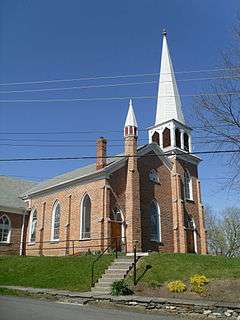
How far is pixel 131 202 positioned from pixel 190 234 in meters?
8.18

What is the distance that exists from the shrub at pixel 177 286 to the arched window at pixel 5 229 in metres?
23.2

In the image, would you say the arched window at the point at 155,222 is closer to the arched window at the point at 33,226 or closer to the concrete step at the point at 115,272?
the concrete step at the point at 115,272

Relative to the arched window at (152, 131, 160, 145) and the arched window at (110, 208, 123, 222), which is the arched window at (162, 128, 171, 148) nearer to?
the arched window at (152, 131, 160, 145)

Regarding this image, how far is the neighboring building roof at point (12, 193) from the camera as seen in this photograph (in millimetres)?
37875

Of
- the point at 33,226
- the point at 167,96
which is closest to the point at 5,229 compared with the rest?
the point at 33,226

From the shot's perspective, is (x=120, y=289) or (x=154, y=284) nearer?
(x=120, y=289)

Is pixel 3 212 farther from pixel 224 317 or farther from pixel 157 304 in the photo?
pixel 224 317

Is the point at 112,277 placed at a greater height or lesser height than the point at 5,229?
lesser

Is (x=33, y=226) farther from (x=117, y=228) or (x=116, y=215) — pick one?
(x=117, y=228)

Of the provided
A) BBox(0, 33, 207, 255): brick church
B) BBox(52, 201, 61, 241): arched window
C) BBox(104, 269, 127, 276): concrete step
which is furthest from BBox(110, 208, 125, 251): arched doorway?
BBox(104, 269, 127, 276): concrete step

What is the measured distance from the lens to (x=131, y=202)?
3047 cm

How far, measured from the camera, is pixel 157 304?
1489 cm

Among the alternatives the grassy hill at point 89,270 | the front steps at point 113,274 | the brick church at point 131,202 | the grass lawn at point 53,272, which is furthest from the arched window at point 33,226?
the front steps at point 113,274

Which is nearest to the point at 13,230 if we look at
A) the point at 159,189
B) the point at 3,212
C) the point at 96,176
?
the point at 3,212
